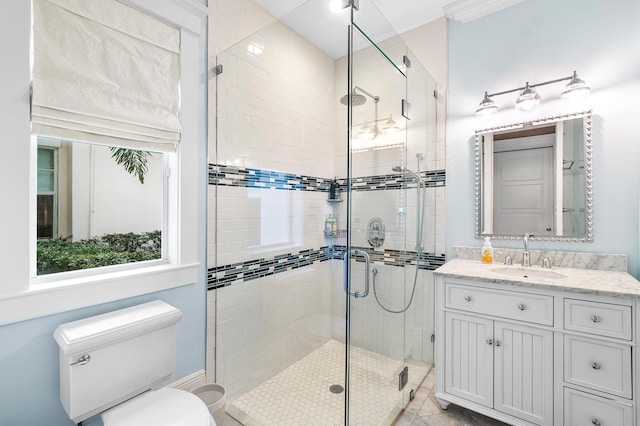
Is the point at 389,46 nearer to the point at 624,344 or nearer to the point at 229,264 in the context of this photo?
the point at 229,264

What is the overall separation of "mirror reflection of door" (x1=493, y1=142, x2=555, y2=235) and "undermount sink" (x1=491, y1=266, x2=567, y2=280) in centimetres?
29

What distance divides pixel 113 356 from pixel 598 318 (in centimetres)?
224

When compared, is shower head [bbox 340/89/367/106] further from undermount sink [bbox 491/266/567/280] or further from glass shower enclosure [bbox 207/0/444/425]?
undermount sink [bbox 491/266/567/280]

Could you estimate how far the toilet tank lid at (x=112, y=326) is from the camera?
117 cm

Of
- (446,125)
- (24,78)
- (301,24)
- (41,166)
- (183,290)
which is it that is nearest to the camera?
(24,78)

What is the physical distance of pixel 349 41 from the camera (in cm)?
156

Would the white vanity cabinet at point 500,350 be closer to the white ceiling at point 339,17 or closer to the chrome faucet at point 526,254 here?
the chrome faucet at point 526,254

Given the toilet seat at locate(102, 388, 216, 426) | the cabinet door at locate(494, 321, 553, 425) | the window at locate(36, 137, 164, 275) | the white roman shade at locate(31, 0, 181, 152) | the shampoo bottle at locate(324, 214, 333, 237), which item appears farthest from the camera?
the shampoo bottle at locate(324, 214, 333, 237)

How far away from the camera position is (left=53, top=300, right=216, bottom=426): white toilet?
1150 millimetres

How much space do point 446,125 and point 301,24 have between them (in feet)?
4.35

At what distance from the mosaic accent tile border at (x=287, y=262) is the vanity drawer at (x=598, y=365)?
0.93m

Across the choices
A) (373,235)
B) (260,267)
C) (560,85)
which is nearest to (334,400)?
(260,267)

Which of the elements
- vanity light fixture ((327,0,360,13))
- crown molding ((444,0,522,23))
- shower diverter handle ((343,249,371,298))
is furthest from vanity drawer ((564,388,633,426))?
crown molding ((444,0,522,23))

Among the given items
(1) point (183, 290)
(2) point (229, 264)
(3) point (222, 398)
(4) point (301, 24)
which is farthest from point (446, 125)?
(3) point (222, 398)
